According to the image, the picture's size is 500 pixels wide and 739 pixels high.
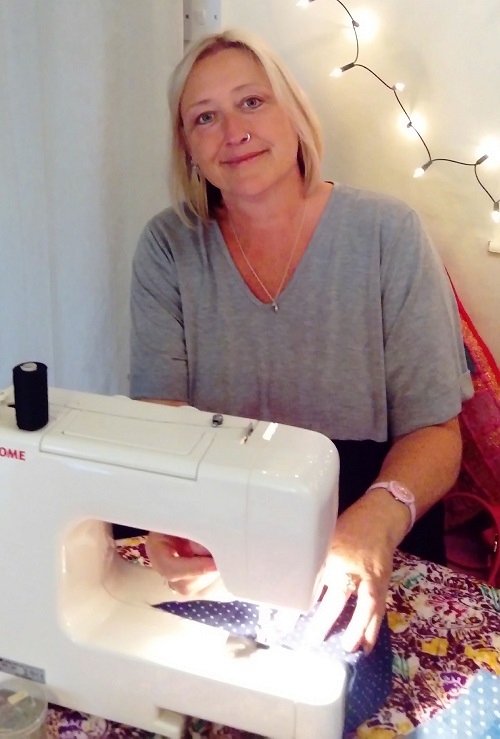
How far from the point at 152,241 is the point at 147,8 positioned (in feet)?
1.89

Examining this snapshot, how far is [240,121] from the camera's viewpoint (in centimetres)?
123

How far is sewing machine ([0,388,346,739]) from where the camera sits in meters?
0.71

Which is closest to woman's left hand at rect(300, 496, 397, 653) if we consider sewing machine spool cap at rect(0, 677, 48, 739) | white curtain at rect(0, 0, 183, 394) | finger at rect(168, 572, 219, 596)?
finger at rect(168, 572, 219, 596)

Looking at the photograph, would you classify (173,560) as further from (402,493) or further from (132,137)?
(132,137)

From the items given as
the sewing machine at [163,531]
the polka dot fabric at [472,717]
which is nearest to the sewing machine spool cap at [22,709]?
the sewing machine at [163,531]

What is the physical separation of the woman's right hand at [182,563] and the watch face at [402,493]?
275 mm

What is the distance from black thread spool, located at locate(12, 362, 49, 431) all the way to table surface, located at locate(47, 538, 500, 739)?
299mm

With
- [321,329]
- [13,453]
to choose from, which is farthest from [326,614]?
[321,329]

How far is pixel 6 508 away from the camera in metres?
0.78

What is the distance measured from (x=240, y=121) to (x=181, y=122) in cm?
14

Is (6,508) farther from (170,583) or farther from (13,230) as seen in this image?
(13,230)

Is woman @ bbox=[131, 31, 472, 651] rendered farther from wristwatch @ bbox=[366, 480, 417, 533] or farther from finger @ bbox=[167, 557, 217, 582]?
finger @ bbox=[167, 557, 217, 582]

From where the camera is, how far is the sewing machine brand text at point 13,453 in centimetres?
76

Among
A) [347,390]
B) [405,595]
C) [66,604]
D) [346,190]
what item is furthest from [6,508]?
[346,190]
